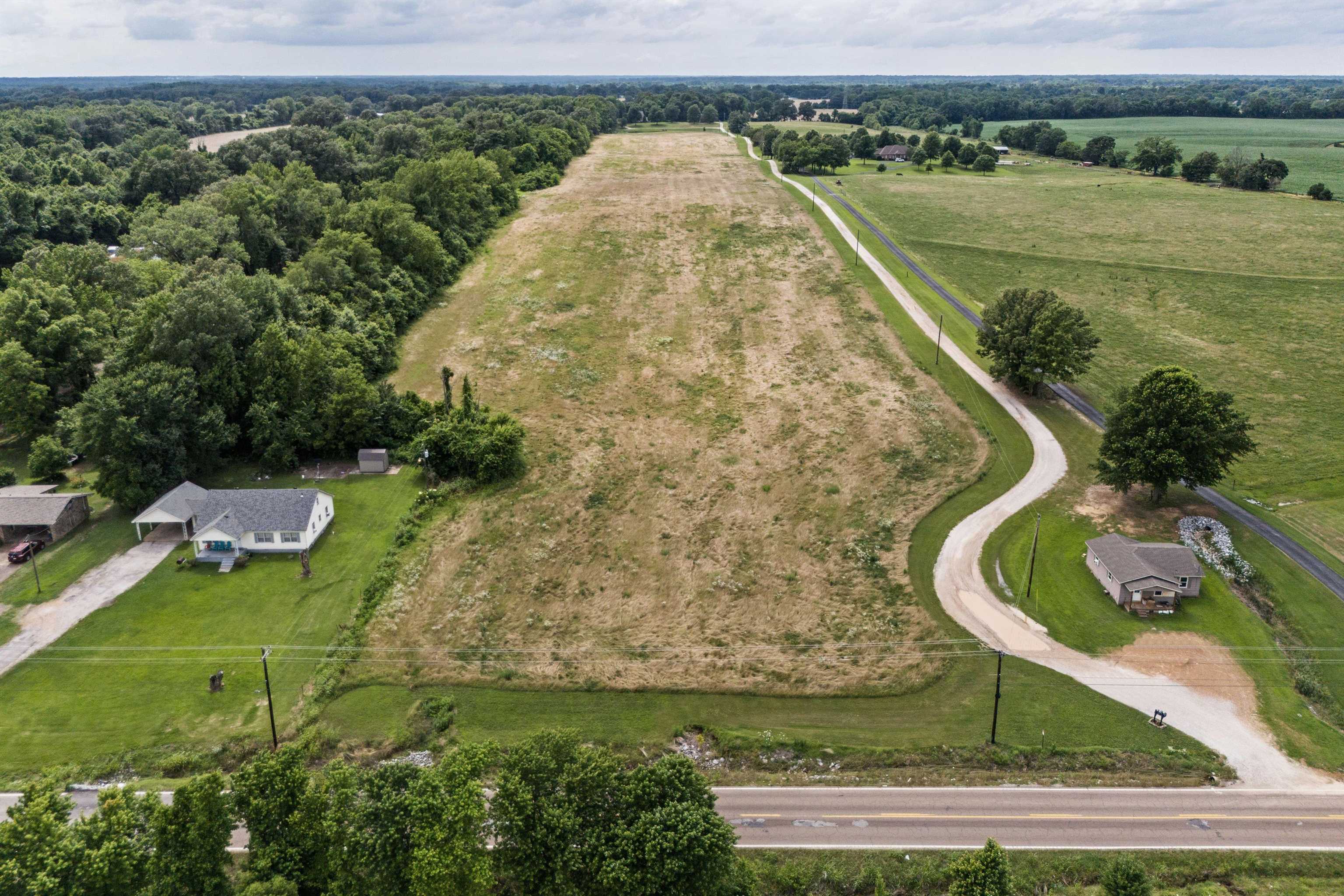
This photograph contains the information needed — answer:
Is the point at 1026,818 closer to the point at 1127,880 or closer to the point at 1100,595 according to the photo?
the point at 1127,880

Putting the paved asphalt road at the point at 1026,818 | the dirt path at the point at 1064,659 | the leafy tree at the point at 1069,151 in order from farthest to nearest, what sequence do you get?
1. the leafy tree at the point at 1069,151
2. the dirt path at the point at 1064,659
3. the paved asphalt road at the point at 1026,818

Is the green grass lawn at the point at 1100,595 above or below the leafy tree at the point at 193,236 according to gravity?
below

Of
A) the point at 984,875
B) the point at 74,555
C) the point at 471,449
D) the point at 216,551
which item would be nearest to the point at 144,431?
the point at 74,555

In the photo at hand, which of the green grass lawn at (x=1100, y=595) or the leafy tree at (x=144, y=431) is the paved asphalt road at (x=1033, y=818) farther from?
the leafy tree at (x=144, y=431)

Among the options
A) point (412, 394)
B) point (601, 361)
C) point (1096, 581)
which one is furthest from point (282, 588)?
point (1096, 581)

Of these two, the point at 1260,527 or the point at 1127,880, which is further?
the point at 1260,527

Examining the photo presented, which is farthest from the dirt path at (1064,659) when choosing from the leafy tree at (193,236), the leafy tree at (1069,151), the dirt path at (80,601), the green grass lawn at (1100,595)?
the leafy tree at (1069,151)

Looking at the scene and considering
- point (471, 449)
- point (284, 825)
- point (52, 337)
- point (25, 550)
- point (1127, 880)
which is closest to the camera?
point (1127, 880)
